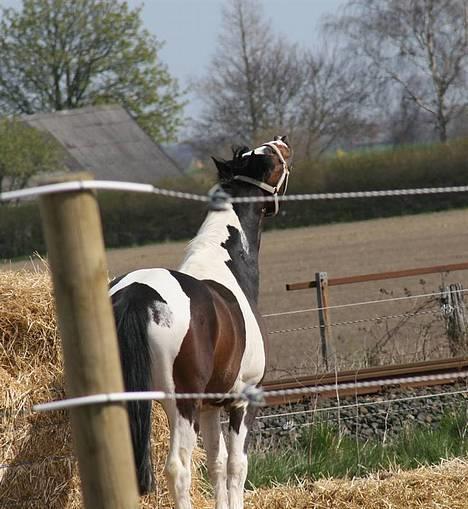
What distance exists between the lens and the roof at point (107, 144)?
5688 cm

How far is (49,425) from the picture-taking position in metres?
5.65

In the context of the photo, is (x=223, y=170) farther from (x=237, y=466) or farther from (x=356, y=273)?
(x=356, y=273)

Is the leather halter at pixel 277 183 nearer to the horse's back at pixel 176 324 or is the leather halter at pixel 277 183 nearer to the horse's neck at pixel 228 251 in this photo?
the horse's neck at pixel 228 251

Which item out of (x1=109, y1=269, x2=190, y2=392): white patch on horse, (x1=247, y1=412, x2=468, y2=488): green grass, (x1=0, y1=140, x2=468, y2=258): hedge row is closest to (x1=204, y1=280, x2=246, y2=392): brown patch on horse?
(x1=109, y1=269, x2=190, y2=392): white patch on horse

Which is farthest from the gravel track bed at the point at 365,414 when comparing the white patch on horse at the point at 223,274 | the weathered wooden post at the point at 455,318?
the white patch on horse at the point at 223,274

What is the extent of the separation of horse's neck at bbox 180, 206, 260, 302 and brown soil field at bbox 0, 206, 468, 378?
111cm

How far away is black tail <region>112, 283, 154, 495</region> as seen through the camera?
4.81 m

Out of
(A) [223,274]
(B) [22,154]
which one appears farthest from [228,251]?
(B) [22,154]

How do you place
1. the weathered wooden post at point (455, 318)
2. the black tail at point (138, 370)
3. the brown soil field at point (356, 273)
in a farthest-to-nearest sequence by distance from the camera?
the brown soil field at point (356, 273) < the weathered wooden post at point (455, 318) < the black tail at point (138, 370)

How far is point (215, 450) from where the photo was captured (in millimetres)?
5859

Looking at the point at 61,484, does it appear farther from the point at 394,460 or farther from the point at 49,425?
the point at 394,460

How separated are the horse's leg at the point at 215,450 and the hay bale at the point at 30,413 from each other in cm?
41

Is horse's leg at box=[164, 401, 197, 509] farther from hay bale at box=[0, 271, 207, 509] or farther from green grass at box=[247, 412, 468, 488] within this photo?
green grass at box=[247, 412, 468, 488]

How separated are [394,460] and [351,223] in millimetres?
31134
